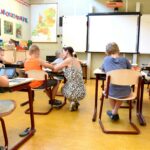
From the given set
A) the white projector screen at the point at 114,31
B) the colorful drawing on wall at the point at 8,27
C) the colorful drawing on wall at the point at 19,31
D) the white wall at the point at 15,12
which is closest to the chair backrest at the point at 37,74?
the white wall at the point at 15,12

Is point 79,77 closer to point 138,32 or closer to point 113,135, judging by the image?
point 113,135

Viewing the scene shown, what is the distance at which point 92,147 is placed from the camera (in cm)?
240

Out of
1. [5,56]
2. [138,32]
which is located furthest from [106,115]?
[138,32]

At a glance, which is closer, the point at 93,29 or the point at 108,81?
the point at 108,81

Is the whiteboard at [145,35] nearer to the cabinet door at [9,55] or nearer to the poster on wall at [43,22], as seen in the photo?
the poster on wall at [43,22]

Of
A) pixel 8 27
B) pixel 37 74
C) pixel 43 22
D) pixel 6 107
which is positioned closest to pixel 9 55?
pixel 8 27

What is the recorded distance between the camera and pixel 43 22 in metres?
8.22

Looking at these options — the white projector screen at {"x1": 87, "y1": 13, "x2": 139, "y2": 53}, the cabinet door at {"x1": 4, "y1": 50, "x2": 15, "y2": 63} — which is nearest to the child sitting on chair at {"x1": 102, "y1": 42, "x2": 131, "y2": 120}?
the cabinet door at {"x1": 4, "y1": 50, "x2": 15, "y2": 63}

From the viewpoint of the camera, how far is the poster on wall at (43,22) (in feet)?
26.8

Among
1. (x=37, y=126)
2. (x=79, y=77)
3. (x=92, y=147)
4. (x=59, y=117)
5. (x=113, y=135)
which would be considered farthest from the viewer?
(x=79, y=77)

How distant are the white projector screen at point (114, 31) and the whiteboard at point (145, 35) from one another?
0.16 meters

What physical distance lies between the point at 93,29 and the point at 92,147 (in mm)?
5884

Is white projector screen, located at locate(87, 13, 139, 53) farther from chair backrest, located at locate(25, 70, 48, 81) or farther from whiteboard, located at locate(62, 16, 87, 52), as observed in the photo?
chair backrest, located at locate(25, 70, 48, 81)

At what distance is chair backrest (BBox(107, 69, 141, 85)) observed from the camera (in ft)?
9.40
